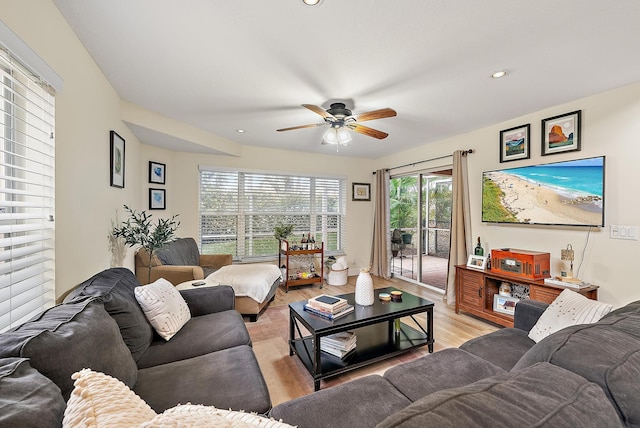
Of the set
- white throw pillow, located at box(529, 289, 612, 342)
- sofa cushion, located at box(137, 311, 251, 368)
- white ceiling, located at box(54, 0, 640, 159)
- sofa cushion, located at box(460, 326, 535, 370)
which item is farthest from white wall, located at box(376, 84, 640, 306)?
sofa cushion, located at box(137, 311, 251, 368)

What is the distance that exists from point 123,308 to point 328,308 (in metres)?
1.32

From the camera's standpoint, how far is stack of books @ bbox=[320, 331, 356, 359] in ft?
6.84

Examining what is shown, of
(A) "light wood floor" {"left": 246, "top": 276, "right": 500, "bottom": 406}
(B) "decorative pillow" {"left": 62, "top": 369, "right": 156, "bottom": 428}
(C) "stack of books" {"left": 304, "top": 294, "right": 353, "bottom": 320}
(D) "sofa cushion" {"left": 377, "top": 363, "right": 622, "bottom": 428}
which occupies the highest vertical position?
(D) "sofa cushion" {"left": 377, "top": 363, "right": 622, "bottom": 428}

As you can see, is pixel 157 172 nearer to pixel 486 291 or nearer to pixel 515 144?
pixel 486 291

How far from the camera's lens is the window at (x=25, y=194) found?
119cm

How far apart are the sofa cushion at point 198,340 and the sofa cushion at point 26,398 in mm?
851

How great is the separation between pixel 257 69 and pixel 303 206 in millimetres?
3032

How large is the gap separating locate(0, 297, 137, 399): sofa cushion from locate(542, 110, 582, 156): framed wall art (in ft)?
12.7

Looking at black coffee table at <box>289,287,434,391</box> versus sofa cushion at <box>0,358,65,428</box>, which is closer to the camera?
sofa cushion at <box>0,358,65,428</box>

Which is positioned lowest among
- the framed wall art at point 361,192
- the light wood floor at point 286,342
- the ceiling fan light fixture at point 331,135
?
the light wood floor at point 286,342

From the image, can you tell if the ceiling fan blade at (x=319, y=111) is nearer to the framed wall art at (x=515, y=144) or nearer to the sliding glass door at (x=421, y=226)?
the framed wall art at (x=515, y=144)

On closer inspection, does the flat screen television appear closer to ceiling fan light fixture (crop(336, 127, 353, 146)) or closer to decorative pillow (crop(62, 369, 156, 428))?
ceiling fan light fixture (crop(336, 127, 353, 146))

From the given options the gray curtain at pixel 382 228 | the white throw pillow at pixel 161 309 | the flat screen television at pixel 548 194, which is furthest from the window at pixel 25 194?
the gray curtain at pixel 382 228

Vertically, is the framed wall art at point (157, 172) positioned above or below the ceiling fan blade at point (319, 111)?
below
